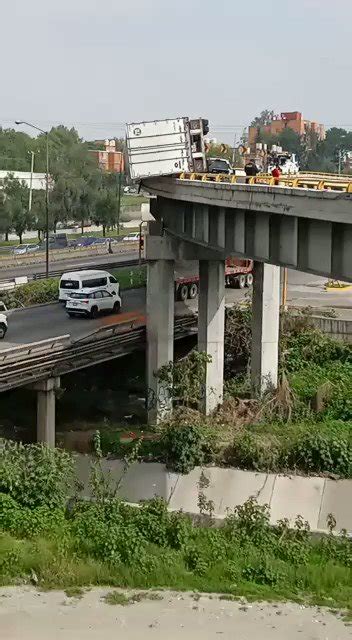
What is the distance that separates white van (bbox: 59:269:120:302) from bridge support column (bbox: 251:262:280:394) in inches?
308

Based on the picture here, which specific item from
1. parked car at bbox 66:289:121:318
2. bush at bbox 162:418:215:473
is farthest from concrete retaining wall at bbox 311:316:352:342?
bush at bbox 162:418:215:473

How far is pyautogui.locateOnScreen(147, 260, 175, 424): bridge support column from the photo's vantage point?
2945 centimetres

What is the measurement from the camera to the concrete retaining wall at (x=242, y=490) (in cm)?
2206

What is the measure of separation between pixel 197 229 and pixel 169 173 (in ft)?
8.57

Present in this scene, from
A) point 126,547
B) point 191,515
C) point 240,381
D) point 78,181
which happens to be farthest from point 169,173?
point 78,181

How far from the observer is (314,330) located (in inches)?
1385

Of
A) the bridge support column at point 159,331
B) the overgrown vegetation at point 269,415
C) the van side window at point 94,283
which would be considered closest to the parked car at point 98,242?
the van side window at point 94,283

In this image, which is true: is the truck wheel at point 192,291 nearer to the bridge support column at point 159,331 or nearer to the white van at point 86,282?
the white van at point 86,282

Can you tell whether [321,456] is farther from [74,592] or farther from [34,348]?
[74,592]

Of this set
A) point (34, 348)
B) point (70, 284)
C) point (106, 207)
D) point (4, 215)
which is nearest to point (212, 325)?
point (34, 348)

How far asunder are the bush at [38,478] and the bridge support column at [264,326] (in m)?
10.6

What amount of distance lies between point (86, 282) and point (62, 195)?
160 feet

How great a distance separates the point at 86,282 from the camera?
117 feet

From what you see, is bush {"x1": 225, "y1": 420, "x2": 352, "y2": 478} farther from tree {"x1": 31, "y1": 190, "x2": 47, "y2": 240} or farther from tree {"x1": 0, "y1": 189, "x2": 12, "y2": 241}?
tree {"x1": 31, "y1": 190, "x2": 47, "y2": 240}
